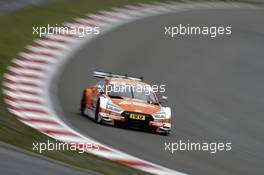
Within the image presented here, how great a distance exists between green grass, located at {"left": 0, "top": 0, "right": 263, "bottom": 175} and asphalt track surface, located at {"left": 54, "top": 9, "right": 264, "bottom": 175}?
143 centimetres

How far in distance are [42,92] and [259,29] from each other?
13495 millimetres

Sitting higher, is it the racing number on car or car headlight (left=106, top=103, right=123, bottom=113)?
car headlight (left=106, top=103, right=123, bottom=113)

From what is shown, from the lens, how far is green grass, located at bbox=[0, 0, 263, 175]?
44.4ft

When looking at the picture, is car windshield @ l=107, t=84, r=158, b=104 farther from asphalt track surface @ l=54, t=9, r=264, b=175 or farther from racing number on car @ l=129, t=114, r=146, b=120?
racing number on car @ l=129, t=114, r=146, b=120

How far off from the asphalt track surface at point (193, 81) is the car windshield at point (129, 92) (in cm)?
80

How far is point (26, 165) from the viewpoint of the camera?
11242 millimetres

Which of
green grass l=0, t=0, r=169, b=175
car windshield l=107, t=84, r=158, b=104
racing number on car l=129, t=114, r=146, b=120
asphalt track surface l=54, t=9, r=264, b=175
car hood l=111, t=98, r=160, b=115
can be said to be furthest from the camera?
car windshield l=107, t=84, r=158, b=104

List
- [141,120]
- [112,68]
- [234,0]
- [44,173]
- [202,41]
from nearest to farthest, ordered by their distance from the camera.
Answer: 1. [44,173]
2. [141,120]
3. [112,68]
4. [202,41]
5. [234,0]

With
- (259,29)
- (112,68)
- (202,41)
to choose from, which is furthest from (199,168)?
(259,29)

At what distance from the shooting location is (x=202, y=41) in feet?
98.2

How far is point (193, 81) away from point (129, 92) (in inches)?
217

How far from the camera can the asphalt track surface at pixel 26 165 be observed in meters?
10.8

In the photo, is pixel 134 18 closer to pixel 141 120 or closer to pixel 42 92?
pixel 42 92

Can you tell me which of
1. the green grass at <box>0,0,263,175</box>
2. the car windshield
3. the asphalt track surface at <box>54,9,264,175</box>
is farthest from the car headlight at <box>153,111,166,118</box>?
the green grass at <box>0,0,263,175</box>
